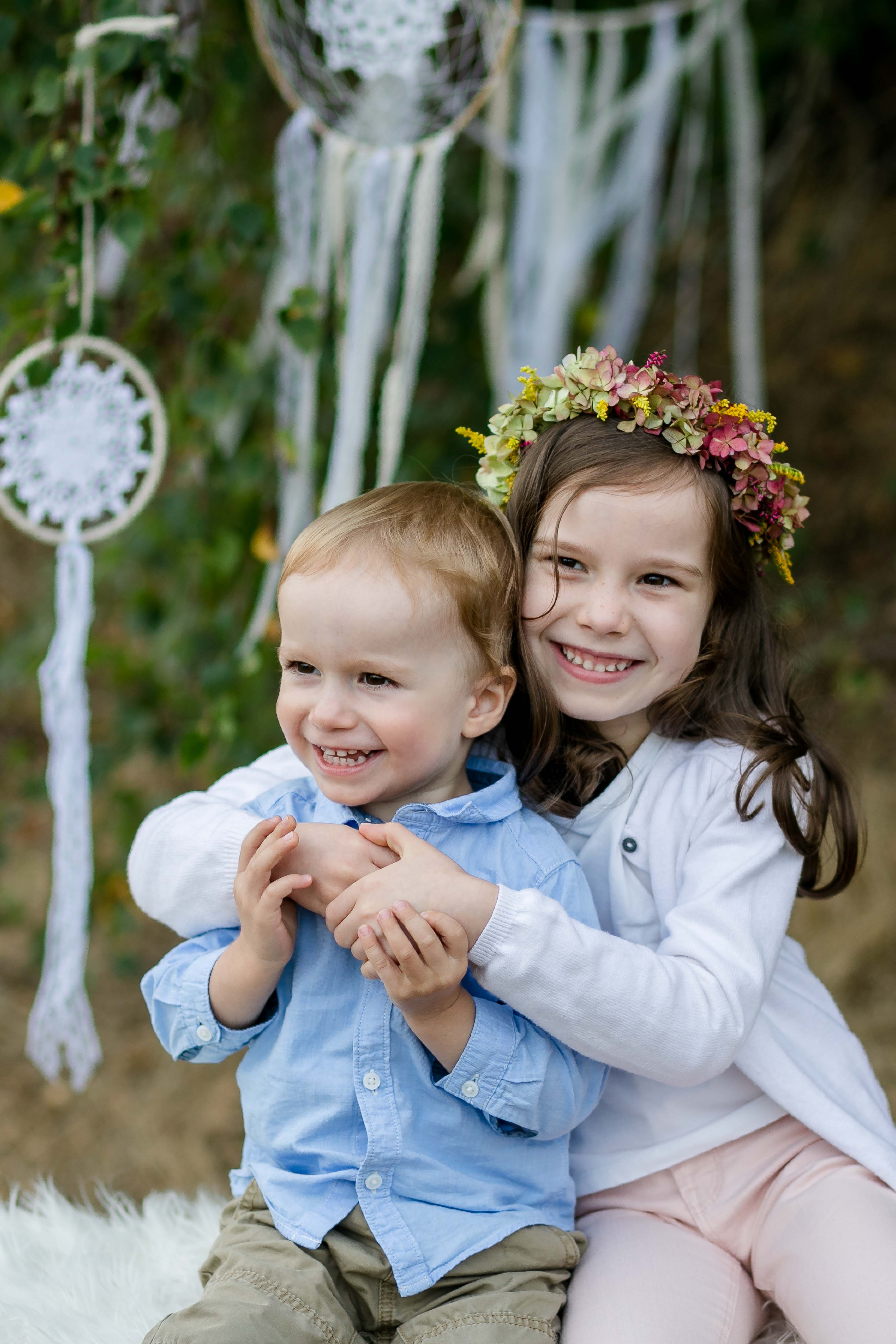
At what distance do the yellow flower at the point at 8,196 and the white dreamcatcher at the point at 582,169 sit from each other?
946 millimetres

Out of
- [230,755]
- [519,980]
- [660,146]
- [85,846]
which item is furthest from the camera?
[660,146]

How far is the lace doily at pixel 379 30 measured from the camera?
2.13 metres

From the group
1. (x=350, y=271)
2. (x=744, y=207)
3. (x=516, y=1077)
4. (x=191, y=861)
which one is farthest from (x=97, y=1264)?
(x=744, y=207)

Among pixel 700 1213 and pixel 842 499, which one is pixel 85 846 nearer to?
pixel 700 1213

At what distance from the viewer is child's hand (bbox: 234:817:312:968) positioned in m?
1.32

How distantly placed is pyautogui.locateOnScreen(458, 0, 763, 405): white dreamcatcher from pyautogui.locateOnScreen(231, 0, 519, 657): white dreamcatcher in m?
0.33

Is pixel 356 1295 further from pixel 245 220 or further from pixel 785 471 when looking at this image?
pixel 245 220

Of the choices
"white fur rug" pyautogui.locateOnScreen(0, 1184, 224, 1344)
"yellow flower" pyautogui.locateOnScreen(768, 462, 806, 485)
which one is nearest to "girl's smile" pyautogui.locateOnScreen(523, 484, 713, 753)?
"yellow flower" pyautogui.locateOnScreen(768, 462, 806, 485)

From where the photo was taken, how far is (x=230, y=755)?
2719mm

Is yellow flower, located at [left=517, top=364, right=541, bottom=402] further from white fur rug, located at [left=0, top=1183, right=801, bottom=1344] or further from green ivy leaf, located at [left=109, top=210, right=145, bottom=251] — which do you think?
white fur rug, located at [left=0, top=1183, right=801, bottom=1344]

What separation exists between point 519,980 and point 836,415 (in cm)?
357

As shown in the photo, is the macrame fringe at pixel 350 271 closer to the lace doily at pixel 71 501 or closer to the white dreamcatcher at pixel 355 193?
the white dreamcatcher at pixel 355 193

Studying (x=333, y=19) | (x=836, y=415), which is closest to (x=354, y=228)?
(x=333, y=19)

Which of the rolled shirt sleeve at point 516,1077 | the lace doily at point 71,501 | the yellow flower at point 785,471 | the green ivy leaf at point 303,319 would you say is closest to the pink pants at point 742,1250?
the rolled shirt sleeve at point 516,1077
